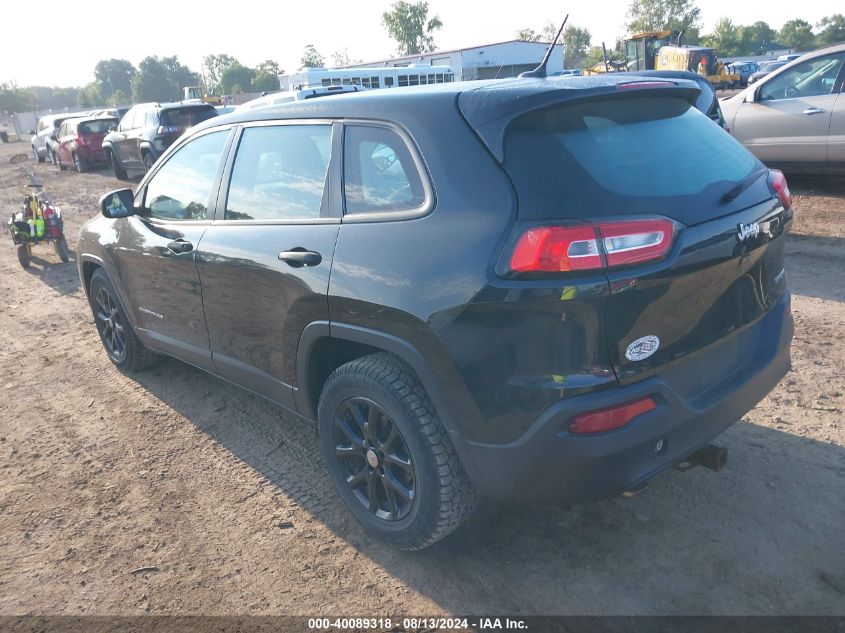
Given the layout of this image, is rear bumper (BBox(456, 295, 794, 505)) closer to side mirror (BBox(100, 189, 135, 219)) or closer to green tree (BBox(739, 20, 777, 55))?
side mirror (BBox(100, 189, 135, 219))

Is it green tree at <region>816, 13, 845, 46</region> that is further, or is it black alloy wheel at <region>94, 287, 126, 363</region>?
green tree at <region>816, 13, 845, 46</region>

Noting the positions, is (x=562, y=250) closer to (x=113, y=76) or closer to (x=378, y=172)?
(x=378, y=172)

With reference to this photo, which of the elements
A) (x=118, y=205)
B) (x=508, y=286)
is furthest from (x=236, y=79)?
(x=508, y=286)

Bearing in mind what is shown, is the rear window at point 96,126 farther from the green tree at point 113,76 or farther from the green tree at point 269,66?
the green tree at point 113,76

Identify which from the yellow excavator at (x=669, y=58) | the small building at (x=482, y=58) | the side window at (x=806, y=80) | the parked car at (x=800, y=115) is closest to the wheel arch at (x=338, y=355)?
the parked car at (x=800, y=115)

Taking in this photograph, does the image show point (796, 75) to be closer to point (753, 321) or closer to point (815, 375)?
point (815, 375)

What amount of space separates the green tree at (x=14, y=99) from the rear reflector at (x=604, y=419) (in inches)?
4689

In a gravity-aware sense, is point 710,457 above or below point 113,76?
below

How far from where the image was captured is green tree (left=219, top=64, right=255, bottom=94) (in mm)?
102000

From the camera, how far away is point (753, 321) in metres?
2.84

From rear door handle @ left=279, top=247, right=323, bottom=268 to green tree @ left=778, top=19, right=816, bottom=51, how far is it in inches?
4506

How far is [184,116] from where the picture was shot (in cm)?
1620

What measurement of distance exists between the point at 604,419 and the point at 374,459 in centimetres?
108

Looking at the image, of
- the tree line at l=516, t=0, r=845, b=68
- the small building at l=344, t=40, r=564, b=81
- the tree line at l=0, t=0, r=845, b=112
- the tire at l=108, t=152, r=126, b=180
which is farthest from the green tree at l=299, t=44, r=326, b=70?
the tire at l=108, t=152, r=126, b=180
